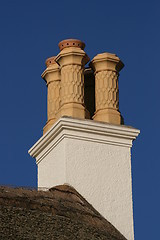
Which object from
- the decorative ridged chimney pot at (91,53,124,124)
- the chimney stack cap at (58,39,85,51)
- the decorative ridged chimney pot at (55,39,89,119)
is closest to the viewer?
the decorative ridged chimney pot at (55,39,89,119)

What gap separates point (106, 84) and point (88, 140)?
1.27 metres

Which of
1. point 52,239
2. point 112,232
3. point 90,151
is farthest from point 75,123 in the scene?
point 52,239

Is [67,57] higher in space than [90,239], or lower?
higher

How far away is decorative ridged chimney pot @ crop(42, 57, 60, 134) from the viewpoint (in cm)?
1731

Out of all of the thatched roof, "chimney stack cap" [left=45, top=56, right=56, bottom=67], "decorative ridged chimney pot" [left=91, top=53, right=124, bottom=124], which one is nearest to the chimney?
"decorative ridged chimney pot" [left=91, top=53, right=124, bottom=124]

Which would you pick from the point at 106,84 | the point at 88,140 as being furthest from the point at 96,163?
the point at 106,84

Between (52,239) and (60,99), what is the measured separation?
4552mm

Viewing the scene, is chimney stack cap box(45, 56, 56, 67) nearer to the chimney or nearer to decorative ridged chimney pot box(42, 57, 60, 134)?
decorative ridged chimney pot box(42, 57, 60, 134)

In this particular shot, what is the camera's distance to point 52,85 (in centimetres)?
1752

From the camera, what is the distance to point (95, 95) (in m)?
17.2

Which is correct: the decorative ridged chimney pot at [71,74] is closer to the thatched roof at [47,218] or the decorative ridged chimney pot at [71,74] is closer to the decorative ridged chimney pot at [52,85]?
the decorative ridged chimney pot at [52,85]

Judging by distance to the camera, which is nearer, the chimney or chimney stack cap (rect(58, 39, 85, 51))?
the chimney

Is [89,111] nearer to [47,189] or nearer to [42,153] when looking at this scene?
[42,153]

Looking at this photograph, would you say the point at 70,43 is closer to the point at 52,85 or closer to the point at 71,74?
the point at 71,74
